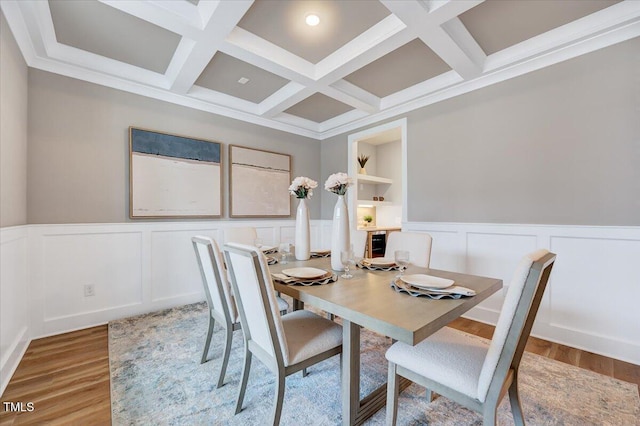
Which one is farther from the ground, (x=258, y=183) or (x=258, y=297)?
(x=258, y=183)

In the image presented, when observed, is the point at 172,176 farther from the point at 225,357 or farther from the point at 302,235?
the point at 225,357

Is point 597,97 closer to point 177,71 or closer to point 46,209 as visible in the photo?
point 177,71

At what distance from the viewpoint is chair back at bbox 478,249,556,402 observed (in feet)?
2.98

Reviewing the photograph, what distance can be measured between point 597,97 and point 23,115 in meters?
4.66

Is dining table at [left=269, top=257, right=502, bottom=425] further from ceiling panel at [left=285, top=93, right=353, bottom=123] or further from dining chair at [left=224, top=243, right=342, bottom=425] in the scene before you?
ceiling panel at [left=285, top=93, right=353, bottom=123]

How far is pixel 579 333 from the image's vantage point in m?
2.20

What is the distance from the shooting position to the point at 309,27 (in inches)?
84.0

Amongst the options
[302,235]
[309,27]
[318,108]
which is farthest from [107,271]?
[318,108]

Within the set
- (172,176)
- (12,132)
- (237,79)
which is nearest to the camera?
(12,132)

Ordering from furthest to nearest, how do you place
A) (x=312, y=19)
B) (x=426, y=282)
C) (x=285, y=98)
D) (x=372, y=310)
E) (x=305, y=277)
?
1. (x=285, y=98)
2. (x=312, y=19)
3. (x=305, y=277)
4. (x=426, y=282)
5. (x=372, y=310)

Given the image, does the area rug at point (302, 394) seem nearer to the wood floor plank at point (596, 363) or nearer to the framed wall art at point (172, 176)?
the wood floor plank at point (596, 363)

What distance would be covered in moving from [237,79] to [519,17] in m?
2.59

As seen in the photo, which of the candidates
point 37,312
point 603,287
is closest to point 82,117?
point 37,312

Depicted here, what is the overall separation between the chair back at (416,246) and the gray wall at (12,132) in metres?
2.83
